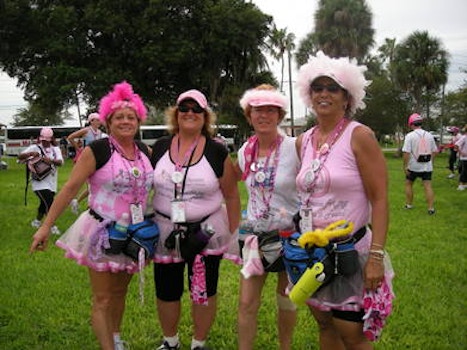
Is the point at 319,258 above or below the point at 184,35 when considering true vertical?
below

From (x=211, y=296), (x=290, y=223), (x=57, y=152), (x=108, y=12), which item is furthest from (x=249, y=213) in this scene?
(x=108, y=12)

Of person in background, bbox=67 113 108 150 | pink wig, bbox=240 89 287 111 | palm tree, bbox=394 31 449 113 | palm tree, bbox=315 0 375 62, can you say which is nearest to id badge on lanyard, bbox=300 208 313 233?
pink wig, bbox=240 89 287 111

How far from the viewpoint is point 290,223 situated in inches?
126

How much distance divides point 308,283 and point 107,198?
155 cm

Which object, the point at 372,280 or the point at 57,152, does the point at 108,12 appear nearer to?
the point at 57,152

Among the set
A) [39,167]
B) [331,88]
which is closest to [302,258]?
[331,88]

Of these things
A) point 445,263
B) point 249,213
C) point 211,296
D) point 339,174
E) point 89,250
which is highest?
point 339,174

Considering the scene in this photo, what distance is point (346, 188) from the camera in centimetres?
255

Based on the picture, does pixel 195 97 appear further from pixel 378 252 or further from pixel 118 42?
pixel 118 42

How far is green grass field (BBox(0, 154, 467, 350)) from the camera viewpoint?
3.92m

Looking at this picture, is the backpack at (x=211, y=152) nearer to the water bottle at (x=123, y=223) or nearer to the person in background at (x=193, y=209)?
the person in background at (x=193, y=209)

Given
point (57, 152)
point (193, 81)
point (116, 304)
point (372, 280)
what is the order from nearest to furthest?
point (372, 280) < point (116, 304) < point (57, 152) < point (193, 81)

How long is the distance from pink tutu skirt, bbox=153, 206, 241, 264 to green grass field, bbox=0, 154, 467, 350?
842mm

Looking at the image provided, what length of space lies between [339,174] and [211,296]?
1.65m
